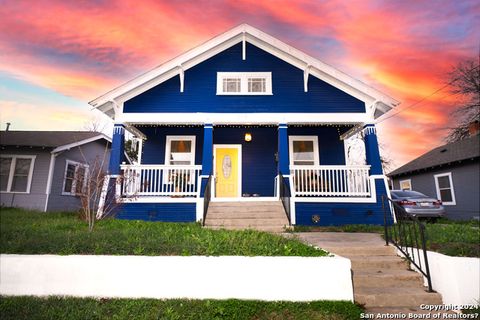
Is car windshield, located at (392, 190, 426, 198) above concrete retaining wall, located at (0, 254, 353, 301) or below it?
above

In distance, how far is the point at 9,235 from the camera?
508 cm

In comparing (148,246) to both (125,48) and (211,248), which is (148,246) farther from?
(125,48)

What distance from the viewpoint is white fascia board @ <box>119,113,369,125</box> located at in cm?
1042

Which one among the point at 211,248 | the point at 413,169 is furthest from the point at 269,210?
the point at 413,169

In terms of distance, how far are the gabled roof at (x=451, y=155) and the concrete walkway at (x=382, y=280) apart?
12016 mm

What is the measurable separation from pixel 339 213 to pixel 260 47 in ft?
23.0

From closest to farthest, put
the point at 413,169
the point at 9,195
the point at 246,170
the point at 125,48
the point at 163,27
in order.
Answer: the point at 125,48, the point at 163,27, the point at 246,170, the point at 9,195, the point at 413,169

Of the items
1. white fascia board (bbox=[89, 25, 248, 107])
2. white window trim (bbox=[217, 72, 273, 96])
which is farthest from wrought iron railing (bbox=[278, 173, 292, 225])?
white fascia board (bbox=[89, 25, 248, 107])

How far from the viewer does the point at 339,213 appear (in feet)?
31.6

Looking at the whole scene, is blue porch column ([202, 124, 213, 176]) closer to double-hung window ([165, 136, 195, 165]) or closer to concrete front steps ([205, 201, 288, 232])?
concrete front steps ([205, 201, 288, 232])

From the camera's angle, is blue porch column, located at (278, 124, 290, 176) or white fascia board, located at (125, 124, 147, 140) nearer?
blue porch column, located at (278, 124, 290, 176)

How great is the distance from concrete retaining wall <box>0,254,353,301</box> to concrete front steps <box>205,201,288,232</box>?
12.0 feet

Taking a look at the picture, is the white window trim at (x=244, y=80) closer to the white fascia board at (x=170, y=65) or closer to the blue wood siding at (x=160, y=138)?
the white fascia board at (x=170, y=65)

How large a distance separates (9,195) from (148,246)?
12.7 meters
